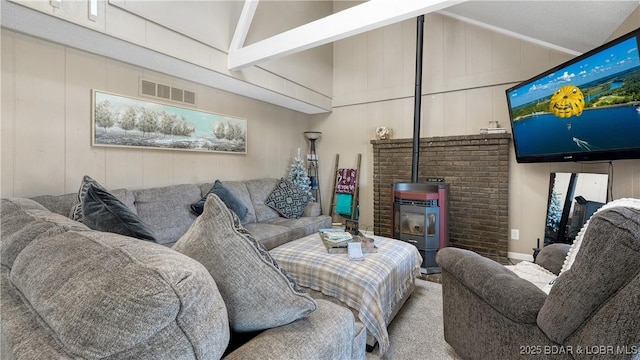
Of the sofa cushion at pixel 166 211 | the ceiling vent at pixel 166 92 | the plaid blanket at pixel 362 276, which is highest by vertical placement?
the ceiling vent at pixel 166 92

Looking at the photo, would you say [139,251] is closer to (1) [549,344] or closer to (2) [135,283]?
(2) [135,283]

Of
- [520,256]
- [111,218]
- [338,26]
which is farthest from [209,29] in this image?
[520,256]

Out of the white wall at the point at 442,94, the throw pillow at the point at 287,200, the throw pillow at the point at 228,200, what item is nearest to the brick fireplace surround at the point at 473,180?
the white wall at the point at 442,94

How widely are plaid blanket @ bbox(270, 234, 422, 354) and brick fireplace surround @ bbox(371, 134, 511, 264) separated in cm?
173

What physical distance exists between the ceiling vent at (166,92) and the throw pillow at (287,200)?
150 cm

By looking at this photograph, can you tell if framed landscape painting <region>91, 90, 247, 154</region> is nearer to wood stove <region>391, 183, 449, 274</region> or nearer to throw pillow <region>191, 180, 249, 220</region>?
throw pillow <region>191, 180, 249, 220</region>

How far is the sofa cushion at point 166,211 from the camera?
2.57 m

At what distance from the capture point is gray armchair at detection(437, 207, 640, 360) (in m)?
0.82

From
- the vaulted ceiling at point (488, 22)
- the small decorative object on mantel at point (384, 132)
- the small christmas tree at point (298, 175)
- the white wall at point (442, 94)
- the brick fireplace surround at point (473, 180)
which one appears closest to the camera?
the vaulted ceiling at point (488, 22)

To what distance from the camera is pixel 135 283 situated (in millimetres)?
507

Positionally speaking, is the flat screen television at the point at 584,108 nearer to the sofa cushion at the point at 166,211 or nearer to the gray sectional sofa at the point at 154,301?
the gray sectional sofa at the point at 154,301

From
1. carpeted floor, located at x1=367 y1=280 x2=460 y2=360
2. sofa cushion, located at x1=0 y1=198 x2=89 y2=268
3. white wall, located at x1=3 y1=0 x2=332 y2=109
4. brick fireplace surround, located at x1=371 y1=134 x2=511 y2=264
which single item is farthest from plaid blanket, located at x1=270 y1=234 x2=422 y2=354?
white wall, located at x1=3 y1=0 x2=332 y2=109

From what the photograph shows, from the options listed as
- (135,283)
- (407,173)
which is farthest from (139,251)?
(407,173)

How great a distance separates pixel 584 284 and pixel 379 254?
1285mm
